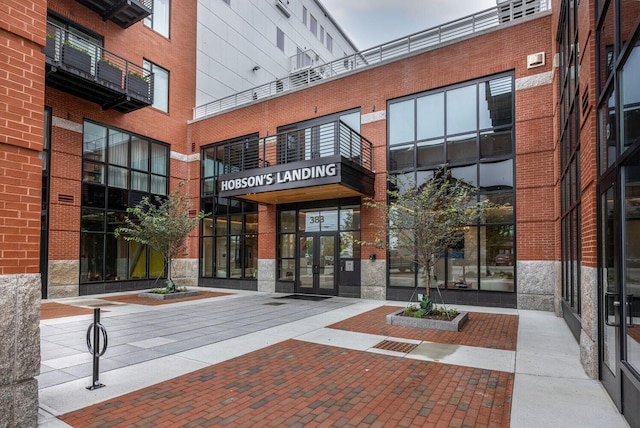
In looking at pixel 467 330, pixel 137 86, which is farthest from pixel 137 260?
pixel 467 330

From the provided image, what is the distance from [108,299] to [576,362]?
47.5 ft

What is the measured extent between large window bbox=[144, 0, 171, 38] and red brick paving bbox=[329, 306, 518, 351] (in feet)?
56.5

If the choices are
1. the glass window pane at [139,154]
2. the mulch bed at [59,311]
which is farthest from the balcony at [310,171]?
the mulch bed at [59,311]

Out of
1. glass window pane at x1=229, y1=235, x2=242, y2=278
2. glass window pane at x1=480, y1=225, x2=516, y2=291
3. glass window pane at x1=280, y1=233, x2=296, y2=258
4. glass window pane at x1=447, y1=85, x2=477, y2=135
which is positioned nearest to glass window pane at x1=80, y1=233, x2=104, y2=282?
glass window pane at x1=229, y1=235, x2=242, y2=278

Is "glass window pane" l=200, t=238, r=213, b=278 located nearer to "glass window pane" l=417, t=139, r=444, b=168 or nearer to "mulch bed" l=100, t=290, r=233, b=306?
"mulch bed" l=100, t=290, r=233, b=306

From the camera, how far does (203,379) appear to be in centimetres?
536

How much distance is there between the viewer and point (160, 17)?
19.0 meters

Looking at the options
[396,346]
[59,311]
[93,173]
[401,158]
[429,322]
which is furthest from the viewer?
[93,173]

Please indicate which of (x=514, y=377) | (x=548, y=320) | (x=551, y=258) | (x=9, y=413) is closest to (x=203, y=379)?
(x=9, y=413)

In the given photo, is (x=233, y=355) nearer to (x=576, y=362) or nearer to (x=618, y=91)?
(x=576, y=362)

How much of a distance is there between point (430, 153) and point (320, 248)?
5.46 m

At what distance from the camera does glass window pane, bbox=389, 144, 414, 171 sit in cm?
1348

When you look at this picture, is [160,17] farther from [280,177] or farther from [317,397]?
[317,397]

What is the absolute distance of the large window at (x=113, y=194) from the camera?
15.6 m
